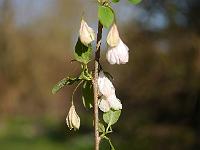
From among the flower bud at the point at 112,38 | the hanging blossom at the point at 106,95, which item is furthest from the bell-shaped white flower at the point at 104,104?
the flower bud at the point at 112,38

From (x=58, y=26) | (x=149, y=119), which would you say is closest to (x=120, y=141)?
(x=149, y=119)

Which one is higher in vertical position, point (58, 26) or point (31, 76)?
point (58, 26)

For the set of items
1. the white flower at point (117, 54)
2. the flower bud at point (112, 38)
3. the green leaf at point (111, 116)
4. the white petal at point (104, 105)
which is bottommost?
the green leaf at point (111, 116)

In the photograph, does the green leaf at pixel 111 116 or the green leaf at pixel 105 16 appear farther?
the green leaf at pixel 111 116

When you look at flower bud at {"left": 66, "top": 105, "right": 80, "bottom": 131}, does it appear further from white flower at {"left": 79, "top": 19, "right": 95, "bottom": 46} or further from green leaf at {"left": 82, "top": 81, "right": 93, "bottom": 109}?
white flower at {"left": 79, "top": 19, "right": 95, "bottom": 46}

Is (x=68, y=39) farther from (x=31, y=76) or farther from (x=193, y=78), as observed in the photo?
(x=193, y=78)

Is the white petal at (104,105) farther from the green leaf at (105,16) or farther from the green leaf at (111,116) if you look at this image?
the green leaf at (105,16)
